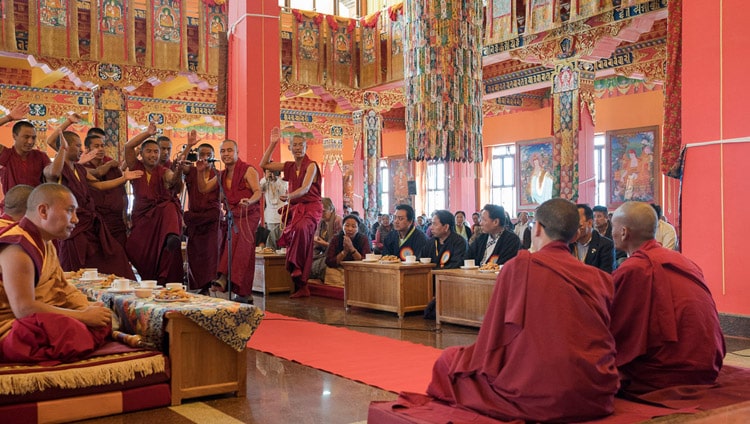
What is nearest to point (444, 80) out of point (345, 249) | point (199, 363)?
point (345, 249)

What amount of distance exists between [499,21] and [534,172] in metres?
5.09

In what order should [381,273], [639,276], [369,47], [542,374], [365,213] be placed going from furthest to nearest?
1. [365,213]
2. [369,47]
3. [381,273]
4. [639,276]
5. [542,374]

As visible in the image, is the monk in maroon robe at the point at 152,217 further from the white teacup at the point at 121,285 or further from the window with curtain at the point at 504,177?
the window with curtain at the point at 504,177

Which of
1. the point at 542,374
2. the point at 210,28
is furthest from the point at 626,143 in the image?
the point at 542,374

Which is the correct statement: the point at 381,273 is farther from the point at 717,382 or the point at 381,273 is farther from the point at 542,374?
the point at 542,374

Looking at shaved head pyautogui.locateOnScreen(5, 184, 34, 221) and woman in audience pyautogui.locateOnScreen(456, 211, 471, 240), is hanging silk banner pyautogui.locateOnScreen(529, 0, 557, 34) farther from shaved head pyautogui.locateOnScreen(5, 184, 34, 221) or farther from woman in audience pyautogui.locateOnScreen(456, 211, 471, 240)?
shaved head pyautogui.locateOnScreen(5, 184, 34, 221)

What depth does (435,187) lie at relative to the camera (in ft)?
58.5

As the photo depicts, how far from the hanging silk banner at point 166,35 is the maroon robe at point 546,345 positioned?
413 inches

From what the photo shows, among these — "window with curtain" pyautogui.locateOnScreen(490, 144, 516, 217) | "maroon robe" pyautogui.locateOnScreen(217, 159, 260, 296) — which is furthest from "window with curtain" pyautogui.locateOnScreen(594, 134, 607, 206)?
"maroon robe" pyautogui.locateOnScreen(217, 159, 260, 296)

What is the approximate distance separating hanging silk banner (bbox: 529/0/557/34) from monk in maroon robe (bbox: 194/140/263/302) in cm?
533

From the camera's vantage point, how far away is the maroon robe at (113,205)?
20.1 feet

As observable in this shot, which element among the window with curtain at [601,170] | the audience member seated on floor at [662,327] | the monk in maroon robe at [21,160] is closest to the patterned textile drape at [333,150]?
the window with curtain at [601,170]

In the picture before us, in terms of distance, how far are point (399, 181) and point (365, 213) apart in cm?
415

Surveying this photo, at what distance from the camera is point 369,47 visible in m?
13.4
